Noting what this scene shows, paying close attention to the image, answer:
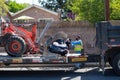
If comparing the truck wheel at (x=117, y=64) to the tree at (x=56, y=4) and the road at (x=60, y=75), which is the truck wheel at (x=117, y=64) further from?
the tree at (x=56, y=4)

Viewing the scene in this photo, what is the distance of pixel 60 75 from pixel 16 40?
82.1 inches

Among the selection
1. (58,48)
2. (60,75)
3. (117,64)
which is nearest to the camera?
(117,64)

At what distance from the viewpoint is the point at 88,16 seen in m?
20.6

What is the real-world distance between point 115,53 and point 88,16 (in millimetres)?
8300

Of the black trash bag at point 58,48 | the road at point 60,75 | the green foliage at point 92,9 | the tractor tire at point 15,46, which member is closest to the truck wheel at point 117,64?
the road at point 60,75

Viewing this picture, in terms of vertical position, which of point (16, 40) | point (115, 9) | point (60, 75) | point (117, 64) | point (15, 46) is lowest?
point (60, 75)

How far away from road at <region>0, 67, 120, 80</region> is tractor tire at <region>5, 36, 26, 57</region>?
825 millimetres

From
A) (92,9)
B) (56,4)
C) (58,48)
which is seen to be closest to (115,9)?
(92,9)

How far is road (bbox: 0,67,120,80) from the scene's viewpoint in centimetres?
1234

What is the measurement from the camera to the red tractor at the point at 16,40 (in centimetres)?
1325

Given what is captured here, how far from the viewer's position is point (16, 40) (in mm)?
13297

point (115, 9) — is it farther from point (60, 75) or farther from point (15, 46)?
point (15, 46)

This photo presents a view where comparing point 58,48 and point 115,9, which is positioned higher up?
point 115,9

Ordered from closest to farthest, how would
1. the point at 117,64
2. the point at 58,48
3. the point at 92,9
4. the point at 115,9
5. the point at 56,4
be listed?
the point at 117,64, the point at 58,48, the point at 115,9, the point at 92,9, the point at 56,4
